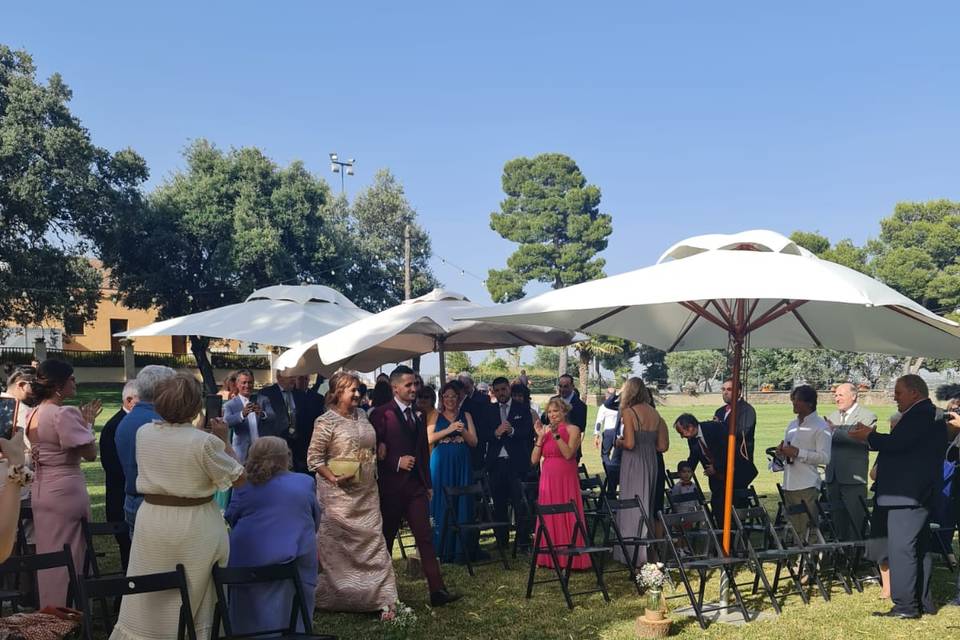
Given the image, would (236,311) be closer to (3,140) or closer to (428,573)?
(428,573)

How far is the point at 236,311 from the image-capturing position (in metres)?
10.6

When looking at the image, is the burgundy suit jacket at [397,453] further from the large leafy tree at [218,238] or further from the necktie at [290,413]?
the large leafy tree at [218,238]

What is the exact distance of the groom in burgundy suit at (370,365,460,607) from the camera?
687 centimetres

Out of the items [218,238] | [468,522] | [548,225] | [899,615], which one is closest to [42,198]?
[218,238]

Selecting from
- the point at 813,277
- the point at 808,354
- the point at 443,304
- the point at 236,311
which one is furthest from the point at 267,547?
the point at 808,354

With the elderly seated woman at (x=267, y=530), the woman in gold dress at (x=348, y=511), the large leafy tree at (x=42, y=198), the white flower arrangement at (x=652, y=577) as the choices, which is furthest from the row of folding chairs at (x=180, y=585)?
the large leafy tree at (x=42, y=198)

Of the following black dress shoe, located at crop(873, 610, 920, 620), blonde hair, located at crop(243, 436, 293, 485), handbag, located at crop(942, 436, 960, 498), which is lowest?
black dress shoe, located at crop(873, 610, 920, 620)

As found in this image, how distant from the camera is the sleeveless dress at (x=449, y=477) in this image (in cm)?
872

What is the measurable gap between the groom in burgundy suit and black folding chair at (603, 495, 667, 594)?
1.55 meters

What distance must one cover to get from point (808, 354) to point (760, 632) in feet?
173

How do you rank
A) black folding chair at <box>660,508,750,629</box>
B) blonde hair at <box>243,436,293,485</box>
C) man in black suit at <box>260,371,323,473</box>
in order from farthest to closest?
man in black suit at <box>260,371,323,473</box>
black folding chair at <box>660,508,750,629</box>
blonde hair at <box>243,436,293,485</box>

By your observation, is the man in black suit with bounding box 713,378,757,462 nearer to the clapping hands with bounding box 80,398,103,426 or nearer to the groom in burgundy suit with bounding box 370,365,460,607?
the groom in burgundy suit with bounding box 370,365,460,607

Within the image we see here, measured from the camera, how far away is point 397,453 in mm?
6922

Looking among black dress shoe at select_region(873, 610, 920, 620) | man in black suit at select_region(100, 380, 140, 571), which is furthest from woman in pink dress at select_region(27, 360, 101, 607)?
black dress shoe at select_region(873, 610, 920, 620)
